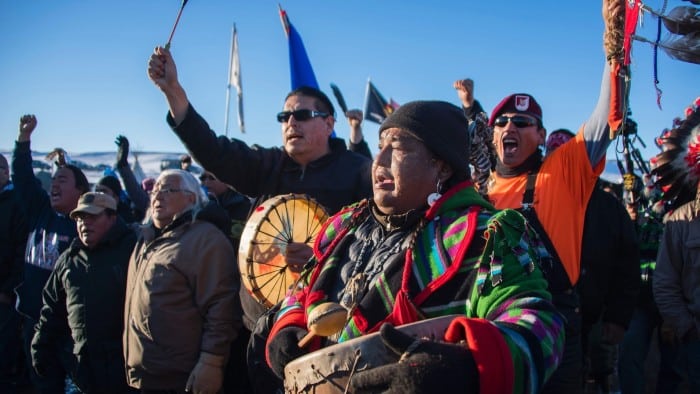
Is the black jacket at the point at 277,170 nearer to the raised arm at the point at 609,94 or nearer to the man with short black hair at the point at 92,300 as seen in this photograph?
the raised arm at the point at 609,94

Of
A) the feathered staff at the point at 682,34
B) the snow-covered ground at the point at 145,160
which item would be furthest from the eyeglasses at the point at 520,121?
the snow-covered ground at the point at 145,160

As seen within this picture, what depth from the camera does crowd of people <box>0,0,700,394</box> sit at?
5.27ft

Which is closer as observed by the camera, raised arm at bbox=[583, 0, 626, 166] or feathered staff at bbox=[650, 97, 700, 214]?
raised arm at bbox=[583, 0, 626, 166]

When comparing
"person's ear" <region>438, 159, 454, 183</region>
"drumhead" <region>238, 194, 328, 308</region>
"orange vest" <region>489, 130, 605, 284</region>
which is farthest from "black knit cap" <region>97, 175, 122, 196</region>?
"person's ear" <region>438, 159, 454, 183</region>

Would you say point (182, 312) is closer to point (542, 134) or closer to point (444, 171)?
point (444, 171)

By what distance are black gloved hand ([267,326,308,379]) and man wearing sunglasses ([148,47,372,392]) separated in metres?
1.46

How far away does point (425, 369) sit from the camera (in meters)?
1.33

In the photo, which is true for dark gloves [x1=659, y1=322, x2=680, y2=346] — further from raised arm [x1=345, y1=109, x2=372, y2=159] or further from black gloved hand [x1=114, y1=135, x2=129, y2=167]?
black gloved hand [x1=114, y1=135, x2=129, y2=167]

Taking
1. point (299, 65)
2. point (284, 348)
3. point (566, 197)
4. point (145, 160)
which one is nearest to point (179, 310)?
point (284, 348)

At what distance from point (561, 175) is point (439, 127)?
1.67 m

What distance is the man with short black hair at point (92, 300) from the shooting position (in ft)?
13.8

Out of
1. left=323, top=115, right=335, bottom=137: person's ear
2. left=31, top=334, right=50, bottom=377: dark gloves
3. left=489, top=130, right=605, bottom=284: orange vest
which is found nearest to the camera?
left=489, top=130, right=605, bottom=284: orange vest

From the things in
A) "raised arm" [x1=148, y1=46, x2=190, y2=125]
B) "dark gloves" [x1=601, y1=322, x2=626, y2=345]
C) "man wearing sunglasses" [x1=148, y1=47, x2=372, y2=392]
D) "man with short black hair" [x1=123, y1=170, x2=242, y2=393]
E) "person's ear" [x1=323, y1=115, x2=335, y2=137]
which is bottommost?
"dark gloves" [x1=601, y1=322, x2=626, y2=345]

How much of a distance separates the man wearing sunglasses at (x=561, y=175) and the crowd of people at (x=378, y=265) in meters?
0.01
